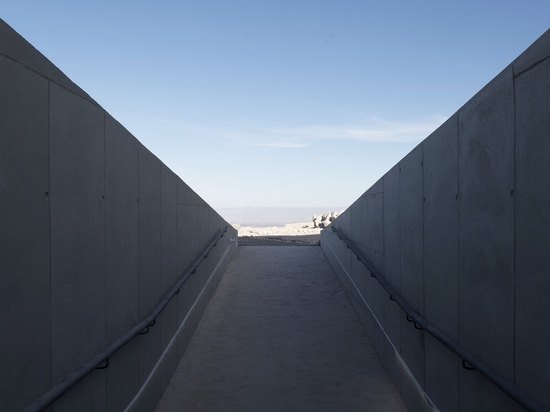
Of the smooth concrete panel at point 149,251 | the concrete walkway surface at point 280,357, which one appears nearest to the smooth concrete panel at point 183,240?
the concrete walkway surface at point 280,357

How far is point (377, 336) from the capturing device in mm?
7539

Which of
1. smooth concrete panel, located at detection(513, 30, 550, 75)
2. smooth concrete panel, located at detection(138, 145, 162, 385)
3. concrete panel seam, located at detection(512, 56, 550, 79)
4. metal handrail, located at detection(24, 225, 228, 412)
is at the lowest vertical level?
metal handrail, located at detection(24, 225, 228, 412)

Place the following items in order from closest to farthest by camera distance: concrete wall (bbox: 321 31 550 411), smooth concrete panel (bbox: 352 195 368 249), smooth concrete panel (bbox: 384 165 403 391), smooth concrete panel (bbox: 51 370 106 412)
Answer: concrete wall (bbox: 321 31 550 411), smooth concrete panel (bbox: 51 370 106 412), smooth concrete panel (bbox: 384 165 403 391), smooth concrete panel (bbox: 352 195 368 249)

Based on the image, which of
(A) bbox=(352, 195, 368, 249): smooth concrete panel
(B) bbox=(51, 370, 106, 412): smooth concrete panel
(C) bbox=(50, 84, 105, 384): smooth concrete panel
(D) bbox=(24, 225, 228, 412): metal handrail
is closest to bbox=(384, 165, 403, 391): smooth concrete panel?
(A) bbox=(352, 195, 368, 249): smooth concrete panel

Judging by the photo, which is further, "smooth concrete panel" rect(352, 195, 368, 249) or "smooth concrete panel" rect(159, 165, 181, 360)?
"smooth concrete panel" rect(352, 195, 368, 249)

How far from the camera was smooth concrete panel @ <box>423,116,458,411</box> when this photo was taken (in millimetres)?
4285

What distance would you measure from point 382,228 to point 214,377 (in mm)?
2889

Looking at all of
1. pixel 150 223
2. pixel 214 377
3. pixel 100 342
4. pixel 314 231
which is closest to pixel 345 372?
pixel 214 377

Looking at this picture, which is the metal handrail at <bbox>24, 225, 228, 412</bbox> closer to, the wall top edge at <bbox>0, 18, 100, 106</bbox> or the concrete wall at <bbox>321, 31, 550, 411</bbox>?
the wall top edge at <bbox>0, 18, 100, 106</bbox>

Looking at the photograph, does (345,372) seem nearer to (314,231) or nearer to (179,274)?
(179,274)

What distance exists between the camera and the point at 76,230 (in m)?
3.54

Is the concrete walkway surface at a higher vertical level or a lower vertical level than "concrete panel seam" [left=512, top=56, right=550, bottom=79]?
lower

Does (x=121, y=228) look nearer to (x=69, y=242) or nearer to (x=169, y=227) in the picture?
(x=69, y=242)

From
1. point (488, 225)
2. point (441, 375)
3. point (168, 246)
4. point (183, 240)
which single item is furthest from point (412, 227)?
point (183, 240)
